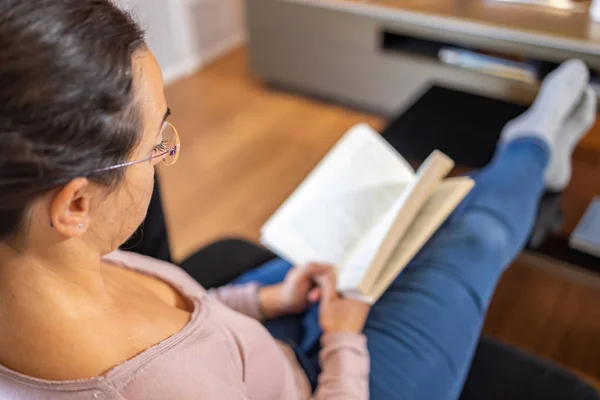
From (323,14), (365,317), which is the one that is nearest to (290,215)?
(365,317)

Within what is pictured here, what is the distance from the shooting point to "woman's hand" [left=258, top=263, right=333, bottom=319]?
35.6 inches

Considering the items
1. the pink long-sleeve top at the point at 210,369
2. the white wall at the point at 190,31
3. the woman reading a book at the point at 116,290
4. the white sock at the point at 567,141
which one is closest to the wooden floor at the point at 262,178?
the white wall at the point at 190,31

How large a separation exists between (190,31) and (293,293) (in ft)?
6.84

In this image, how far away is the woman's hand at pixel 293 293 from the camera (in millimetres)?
903

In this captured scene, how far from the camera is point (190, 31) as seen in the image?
268 centimetres

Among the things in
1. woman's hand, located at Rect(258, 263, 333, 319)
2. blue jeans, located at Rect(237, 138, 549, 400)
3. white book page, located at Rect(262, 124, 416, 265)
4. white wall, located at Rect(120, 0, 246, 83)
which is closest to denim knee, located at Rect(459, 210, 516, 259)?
blue jeans, located at Rect(237, 138, 549, 400)

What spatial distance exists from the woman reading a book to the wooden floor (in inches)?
18.7

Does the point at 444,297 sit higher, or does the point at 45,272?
the point at 45,272

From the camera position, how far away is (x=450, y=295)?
2.86 ft

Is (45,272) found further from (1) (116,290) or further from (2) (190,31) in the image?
(2) (190,31)

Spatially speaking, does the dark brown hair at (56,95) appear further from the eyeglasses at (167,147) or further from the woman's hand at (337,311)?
the woman's hand at (337,311)

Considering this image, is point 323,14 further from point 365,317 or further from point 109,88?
point 109,88

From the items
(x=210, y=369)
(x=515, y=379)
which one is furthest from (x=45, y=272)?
(x=515, y=379)

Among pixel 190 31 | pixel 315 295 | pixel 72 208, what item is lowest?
pixel 190 31
